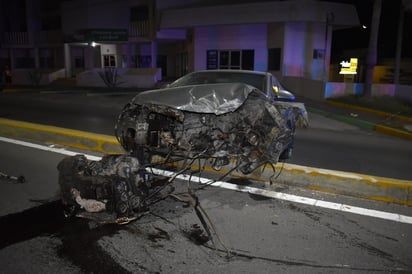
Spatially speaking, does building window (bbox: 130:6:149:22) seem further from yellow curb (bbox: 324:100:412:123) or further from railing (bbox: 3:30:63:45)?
yellow curb (bbox: 324:100:412:123)

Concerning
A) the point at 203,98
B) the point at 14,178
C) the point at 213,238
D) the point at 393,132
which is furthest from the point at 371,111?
the point at 14,178

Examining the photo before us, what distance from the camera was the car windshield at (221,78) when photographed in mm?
6754

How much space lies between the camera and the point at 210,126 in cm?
526

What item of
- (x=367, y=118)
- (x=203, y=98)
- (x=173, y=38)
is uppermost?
(x=173, y=38)

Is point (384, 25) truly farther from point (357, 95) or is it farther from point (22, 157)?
point (22, 157)

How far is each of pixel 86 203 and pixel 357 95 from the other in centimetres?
1594

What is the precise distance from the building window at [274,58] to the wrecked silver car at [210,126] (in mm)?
18313

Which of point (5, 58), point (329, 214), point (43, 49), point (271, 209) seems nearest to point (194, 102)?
point (271, 209)

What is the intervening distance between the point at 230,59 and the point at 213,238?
2197cm

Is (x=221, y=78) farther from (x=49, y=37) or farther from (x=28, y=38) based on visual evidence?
(x=28, y=38)

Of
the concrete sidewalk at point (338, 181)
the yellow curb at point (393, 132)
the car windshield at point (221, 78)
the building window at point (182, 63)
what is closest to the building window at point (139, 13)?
the building window at point (182, 63)

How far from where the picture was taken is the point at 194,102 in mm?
4973

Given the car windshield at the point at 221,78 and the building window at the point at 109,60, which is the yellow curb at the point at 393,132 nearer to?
the car windshield at the point at 221,78

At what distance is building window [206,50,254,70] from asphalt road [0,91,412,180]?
34.4ft
